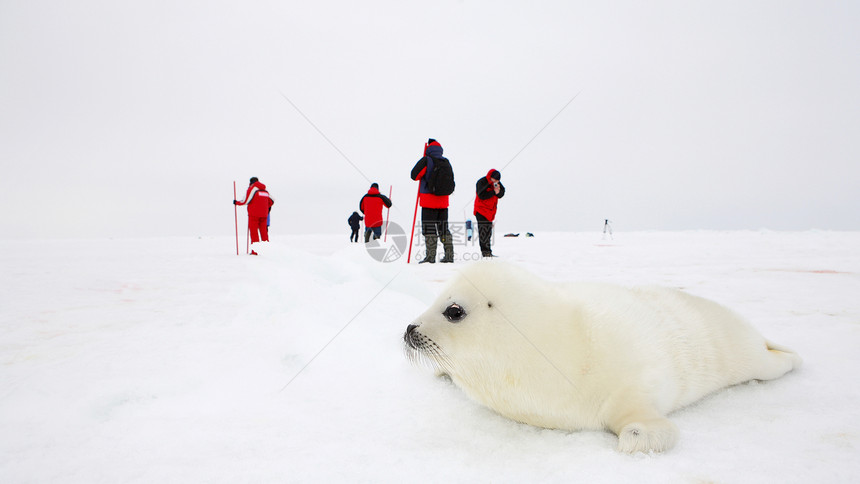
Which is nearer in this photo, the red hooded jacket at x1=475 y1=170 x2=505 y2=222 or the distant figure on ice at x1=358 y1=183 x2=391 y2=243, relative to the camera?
the red hooded jacket at x1=475 y1=170 x2=505 y2=222

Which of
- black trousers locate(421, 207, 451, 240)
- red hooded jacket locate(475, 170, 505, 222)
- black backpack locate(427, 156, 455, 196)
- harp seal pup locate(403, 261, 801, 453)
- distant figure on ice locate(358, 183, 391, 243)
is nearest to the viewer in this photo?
harp seal pup locate(403, 261, 801, 453)

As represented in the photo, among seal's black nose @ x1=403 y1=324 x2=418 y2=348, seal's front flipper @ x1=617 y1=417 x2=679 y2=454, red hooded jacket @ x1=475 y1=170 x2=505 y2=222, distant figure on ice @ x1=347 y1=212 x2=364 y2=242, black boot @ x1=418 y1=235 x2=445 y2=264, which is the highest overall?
red hooded jacket @ x1=475 y1=170 x2=505 y2=222

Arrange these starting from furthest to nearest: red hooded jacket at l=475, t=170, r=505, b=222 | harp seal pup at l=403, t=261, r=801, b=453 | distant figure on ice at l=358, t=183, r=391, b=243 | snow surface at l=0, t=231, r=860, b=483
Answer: distant figure on ice at l=358, t=183, r=391, b=243
red hooded jacket at l=475, t=170, r=505, b=222
harp seal pup at l=403, t=261, r=801, b=453
snow surface at l=0, t=231, r=860, b=483

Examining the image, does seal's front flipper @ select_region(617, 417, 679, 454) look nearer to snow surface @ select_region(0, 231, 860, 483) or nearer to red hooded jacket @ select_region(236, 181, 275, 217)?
snow surface @ select_region(0, 231, 860, 483)

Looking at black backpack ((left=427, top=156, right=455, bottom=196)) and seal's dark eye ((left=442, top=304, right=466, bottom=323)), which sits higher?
black backpack ((left=427, top=156, right=455, bottom=196))

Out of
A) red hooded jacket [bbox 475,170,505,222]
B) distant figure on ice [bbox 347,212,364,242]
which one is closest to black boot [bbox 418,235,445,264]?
red hooded jacket [bbox 475,170,505,222]

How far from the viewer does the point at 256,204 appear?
10945mm

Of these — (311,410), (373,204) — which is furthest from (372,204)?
(311,410)

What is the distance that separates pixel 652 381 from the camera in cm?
142

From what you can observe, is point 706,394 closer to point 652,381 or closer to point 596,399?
point 652,381

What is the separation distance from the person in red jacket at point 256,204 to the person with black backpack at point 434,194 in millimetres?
5294

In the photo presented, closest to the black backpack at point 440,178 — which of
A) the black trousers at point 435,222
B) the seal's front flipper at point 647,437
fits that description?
the black trousers at point 435,222

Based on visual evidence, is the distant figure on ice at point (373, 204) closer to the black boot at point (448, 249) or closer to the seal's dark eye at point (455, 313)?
the black boot at point (448, 249)

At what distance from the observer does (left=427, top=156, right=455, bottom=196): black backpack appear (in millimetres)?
7508
